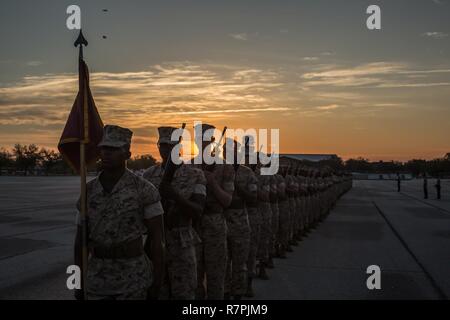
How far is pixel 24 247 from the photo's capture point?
31.0 ft

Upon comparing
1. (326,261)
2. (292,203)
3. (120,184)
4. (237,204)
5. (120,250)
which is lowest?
(326,261)

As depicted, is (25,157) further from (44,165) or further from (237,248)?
(237,248)

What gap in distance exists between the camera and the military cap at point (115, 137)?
3.38m

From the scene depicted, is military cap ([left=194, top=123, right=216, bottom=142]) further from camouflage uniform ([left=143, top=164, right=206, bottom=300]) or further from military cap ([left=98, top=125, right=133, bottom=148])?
military cap ([left=98, top=125, right=133, bottom=148])

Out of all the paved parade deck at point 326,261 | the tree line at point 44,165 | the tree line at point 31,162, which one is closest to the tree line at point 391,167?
the tree line at point 44,165

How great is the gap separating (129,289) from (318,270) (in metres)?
5.14

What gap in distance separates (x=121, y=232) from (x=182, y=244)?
894 mm

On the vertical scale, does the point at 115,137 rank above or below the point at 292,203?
above

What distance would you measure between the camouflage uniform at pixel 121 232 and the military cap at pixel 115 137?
10.1 inches

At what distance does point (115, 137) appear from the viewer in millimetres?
3416

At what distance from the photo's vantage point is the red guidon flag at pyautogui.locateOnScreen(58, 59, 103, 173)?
12.6ft

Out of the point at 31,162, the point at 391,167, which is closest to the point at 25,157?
the point at 31,162
